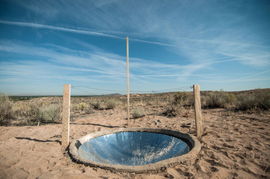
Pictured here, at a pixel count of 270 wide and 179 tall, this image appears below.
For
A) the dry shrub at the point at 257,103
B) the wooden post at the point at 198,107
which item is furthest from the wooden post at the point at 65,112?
the dry shrub at the point at 257,103

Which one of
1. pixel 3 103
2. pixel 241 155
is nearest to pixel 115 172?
pixel 241 155

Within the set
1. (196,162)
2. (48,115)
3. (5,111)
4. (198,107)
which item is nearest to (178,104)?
(198,107)

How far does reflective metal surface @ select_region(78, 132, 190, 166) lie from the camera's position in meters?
2.96

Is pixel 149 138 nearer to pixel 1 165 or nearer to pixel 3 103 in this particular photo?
pixel 1 165

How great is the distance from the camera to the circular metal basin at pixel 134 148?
8.58 feet

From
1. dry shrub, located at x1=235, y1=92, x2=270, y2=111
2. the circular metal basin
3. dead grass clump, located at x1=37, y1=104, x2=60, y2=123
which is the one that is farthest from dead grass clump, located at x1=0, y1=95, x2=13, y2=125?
dry shrub, located at x1=235, y1=92, x2=270, y2=111

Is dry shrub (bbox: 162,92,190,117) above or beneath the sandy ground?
above

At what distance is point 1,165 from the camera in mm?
2521

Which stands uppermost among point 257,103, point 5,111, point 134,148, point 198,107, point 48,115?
point 198,107

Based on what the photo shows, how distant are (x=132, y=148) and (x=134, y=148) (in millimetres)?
50

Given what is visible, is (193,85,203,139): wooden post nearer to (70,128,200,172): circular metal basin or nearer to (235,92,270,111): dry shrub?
(70,128,200,172): circular metal basin

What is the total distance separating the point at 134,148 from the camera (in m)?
3.46

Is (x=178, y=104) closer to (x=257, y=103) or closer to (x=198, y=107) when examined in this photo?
(x=257, y=103)

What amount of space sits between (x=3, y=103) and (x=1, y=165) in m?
5.52
